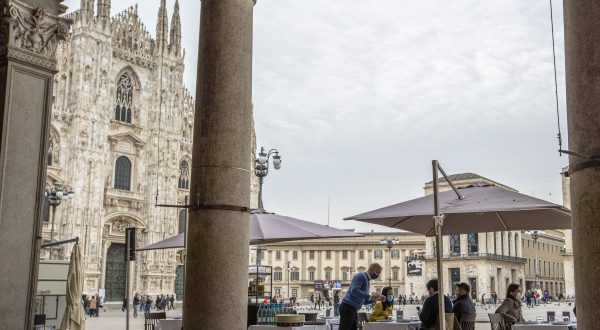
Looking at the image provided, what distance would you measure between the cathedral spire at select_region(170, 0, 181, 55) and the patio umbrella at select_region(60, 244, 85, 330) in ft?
113

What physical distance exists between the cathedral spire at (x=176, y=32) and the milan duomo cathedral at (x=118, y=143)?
0.07 meters

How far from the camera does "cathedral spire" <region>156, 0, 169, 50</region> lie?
1710 inches

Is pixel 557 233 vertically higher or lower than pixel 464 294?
higher

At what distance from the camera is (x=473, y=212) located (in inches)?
299

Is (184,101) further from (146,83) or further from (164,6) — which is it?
(164,6)

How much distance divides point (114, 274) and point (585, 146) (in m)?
38.9

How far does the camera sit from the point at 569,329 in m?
8.61

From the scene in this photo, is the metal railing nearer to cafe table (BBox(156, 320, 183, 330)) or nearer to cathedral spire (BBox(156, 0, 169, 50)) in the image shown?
cathedral spire (BBox(156, 0, 169, 50))

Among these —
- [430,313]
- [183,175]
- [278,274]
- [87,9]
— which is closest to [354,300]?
[430,313]

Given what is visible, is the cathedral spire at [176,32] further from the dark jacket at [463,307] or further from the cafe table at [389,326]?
the dark jacket at [463,307]

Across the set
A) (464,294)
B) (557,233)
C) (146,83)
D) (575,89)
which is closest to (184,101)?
(146,83)

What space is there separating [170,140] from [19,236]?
3772cm

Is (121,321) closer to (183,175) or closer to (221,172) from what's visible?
(183,175)

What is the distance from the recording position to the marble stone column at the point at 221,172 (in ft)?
15.5
